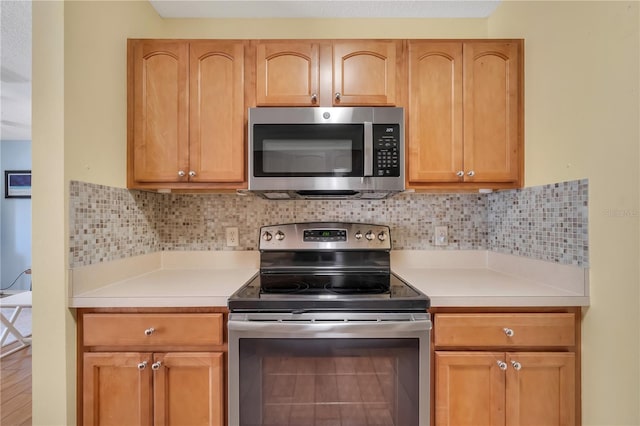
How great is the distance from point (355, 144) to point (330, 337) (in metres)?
0.87

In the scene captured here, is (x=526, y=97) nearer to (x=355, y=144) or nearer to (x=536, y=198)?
(x=536, y=198)

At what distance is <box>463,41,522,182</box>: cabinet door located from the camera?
1559 mm

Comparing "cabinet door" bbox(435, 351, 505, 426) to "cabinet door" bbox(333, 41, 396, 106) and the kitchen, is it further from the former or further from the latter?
"cabinet door" bbox(333, 41, 396, 106)

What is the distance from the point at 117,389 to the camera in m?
1.23

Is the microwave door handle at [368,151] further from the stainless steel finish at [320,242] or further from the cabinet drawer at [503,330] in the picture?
the cabinet drawer at [503,330]

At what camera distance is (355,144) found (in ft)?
4.91

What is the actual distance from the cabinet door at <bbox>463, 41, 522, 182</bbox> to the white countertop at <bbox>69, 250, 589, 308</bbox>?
1.67ft

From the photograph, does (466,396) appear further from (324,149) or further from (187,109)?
(187,109)

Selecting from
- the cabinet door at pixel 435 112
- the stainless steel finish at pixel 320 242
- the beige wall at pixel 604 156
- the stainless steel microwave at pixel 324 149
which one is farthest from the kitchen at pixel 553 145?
the stainless steel finish at pixel 320 242

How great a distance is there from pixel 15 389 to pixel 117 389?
169 cm

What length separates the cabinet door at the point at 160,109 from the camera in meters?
1.56

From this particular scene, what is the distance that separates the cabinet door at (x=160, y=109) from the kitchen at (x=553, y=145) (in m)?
0.09

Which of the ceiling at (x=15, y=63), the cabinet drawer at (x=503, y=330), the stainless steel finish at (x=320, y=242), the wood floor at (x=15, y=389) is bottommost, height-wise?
the wood floor at (x=15, y=389)

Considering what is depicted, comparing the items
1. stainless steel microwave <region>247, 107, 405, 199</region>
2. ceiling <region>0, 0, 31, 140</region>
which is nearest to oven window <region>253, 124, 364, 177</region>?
stainless steel microwave <region>247, 107, 405, 199</region>
